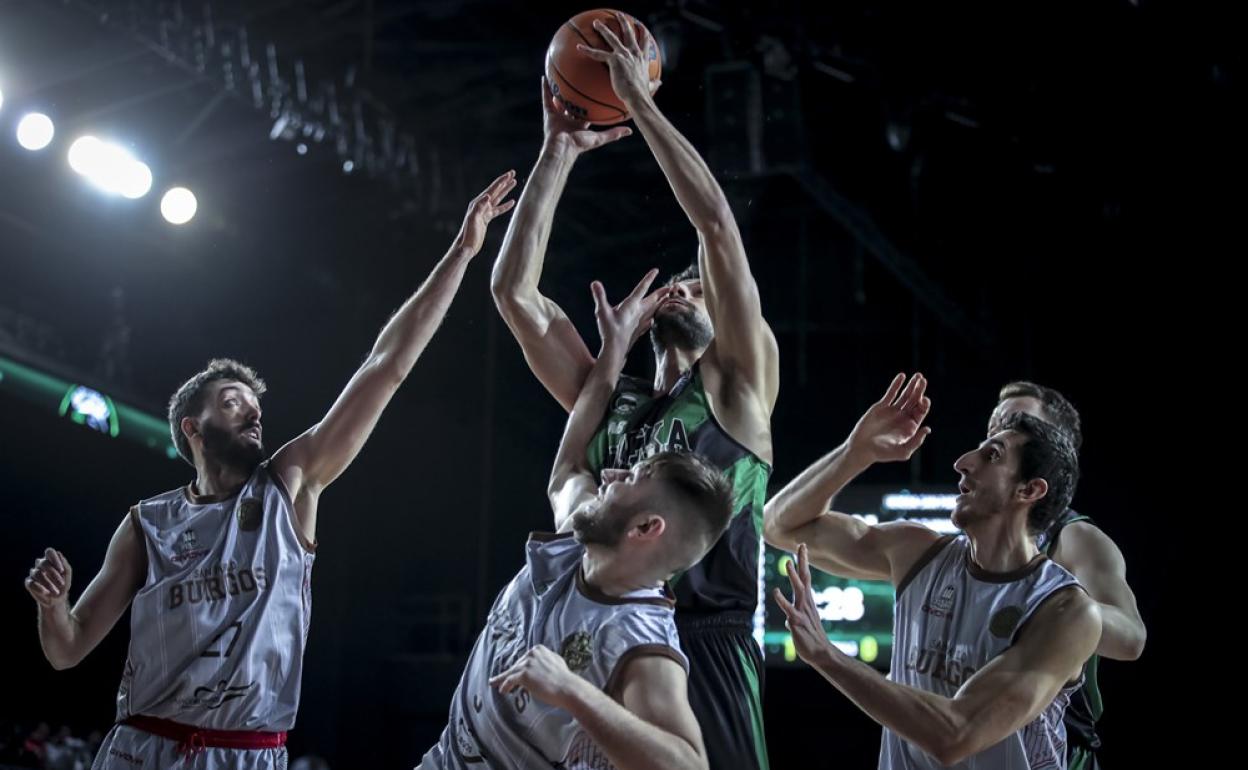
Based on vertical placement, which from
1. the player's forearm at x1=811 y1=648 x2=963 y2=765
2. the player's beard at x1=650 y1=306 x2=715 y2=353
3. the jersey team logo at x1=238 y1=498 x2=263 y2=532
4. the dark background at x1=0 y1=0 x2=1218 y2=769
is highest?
the dark background at x1=0 y1=0 x2=1218 y2=769

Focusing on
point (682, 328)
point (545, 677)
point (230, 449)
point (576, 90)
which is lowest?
point (545, 677)

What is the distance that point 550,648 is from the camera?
109 inches

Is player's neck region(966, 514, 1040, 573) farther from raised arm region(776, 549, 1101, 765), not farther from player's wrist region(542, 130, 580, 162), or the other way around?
player's wrist region(542, 130, 580, 162)

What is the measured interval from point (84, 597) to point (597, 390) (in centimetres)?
166

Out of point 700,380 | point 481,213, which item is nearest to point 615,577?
point 700,380

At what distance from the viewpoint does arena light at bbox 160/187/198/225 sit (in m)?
10.6

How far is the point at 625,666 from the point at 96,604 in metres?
2.04

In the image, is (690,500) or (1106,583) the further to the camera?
(1106,583)

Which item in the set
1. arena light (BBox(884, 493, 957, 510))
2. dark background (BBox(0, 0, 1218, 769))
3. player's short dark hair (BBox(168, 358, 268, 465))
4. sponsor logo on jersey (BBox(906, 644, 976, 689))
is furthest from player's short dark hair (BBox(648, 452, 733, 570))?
arena light (BBox(884, 493, 957, 510))

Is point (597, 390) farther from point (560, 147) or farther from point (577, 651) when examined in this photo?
point (577, 651)

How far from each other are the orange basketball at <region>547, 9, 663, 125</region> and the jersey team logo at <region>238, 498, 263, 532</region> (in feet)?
5.09

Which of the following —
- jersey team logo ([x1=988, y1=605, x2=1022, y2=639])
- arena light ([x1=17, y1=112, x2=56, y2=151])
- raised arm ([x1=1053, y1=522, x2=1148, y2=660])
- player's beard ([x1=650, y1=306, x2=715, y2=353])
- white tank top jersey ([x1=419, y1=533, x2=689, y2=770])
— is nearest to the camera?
white tank top jersey ([x1=419, y1=533, x2=689, y2=770])

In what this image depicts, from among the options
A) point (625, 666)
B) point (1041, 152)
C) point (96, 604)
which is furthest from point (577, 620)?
point (1041, 152)

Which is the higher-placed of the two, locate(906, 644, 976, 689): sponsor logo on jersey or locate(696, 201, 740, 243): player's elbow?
locate(696, 201, 740, 243): player's elbow
